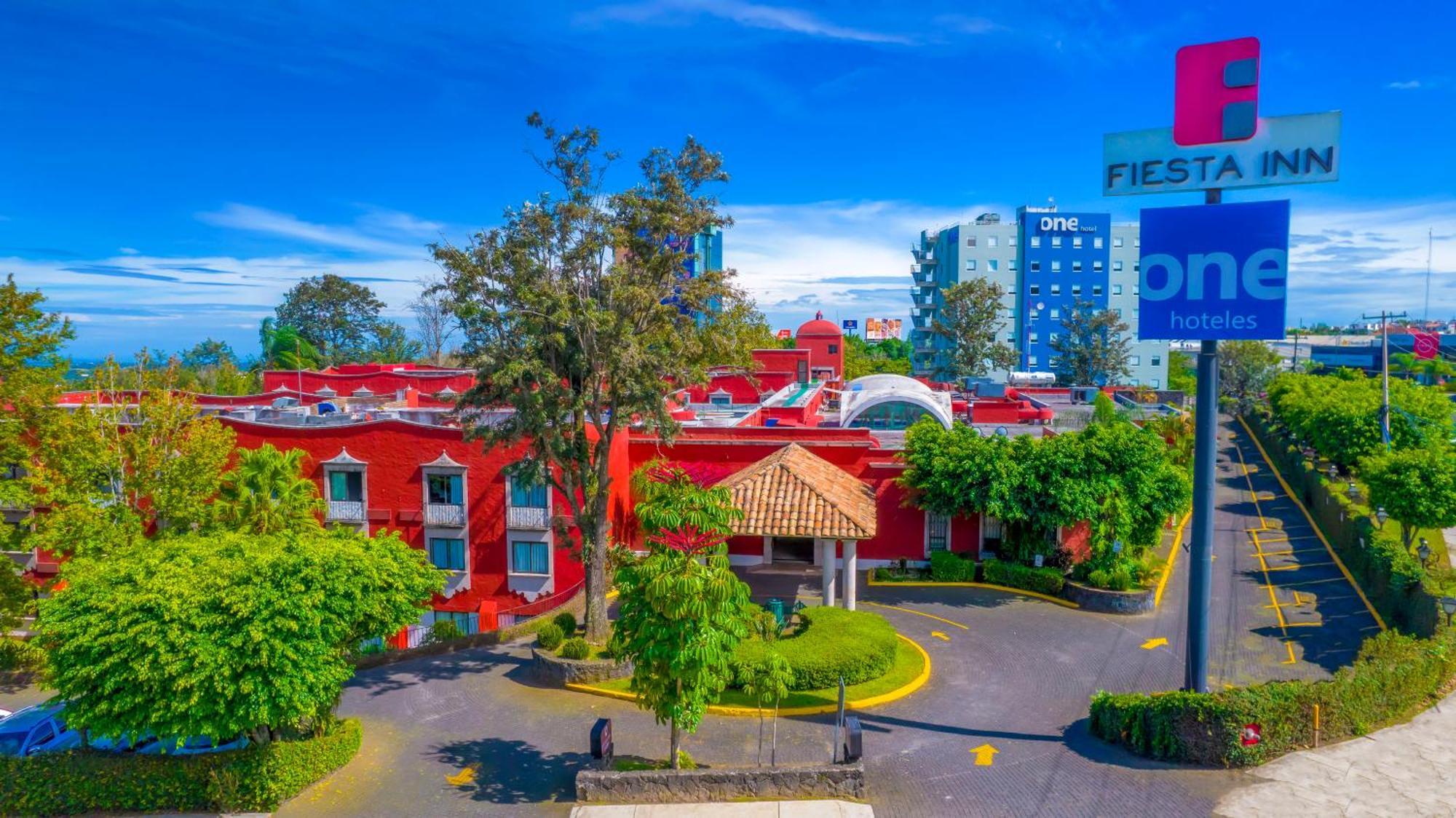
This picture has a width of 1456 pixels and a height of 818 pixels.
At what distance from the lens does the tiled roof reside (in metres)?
25.6

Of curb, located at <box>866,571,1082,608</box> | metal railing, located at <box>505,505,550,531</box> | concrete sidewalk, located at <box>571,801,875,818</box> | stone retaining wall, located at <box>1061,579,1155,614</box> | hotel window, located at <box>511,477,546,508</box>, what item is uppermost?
hotel window, located at <box>511,477,546,508</box>

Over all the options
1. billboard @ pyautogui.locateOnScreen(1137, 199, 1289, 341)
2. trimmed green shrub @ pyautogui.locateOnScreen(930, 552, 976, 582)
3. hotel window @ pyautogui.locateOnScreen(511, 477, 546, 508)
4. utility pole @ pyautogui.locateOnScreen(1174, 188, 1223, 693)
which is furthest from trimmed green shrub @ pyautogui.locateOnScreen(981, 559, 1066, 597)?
hotel window @ pyautogui.locateOnScreen(511, 477, 546, 508)

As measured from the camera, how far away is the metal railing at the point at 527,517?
3138cm

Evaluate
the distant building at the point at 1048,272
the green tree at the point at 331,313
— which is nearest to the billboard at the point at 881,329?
the distant building at the point at 1048,272

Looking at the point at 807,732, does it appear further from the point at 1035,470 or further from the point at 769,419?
the point at 769,419

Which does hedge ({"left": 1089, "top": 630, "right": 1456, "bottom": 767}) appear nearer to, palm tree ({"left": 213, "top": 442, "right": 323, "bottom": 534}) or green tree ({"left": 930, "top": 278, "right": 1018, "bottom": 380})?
palm tree ({"left": 213, "top": 442, "right": 323, "bottom": 534})

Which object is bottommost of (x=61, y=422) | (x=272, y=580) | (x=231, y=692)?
(x=231, y=692)

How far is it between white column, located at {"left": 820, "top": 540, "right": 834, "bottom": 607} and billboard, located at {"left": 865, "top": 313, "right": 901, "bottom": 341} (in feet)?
472

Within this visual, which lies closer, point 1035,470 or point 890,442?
point 1035,470

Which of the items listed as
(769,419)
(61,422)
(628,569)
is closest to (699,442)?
(769,419)

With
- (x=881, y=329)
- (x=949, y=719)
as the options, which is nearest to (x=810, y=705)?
(x=949, y=719)

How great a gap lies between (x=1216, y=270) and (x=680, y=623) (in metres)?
13.3

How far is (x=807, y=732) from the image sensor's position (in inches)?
778

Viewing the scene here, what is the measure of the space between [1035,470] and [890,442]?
968 centimetres
